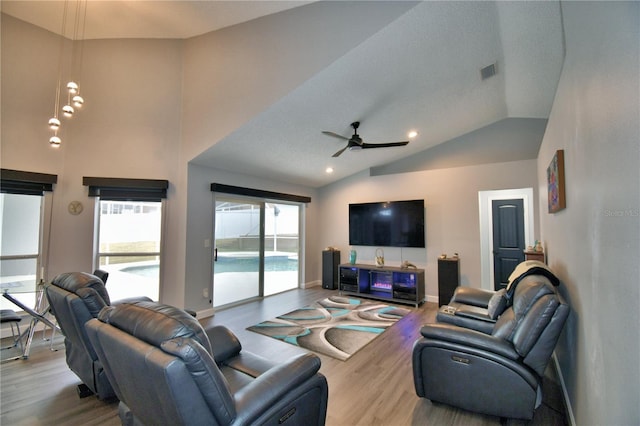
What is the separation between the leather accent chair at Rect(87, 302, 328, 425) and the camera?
1.05m

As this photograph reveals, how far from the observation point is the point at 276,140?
13.8 ft

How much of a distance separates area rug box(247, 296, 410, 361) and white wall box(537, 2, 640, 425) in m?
2.08

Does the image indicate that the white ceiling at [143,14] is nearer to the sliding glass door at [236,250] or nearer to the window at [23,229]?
the window at [23,229]

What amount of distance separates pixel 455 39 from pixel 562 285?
8.46 ft

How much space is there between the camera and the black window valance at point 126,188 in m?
4.02

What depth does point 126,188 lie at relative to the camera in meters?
4.14

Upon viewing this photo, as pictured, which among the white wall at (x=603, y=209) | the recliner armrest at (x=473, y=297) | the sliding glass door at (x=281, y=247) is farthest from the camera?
the sliding glass door at (x=281, y=247)

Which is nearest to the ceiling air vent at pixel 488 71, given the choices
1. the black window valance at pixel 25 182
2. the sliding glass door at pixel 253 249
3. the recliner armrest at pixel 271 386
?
the recliner armrest at pixel 271 386

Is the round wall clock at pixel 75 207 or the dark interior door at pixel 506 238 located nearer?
the round wall clock at pixel 75 207

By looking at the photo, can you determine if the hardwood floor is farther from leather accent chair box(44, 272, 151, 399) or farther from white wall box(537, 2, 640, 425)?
white wall box(537, 2, 640, 425)

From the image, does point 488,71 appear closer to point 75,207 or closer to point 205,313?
point 205,313

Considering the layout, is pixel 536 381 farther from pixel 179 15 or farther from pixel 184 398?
pixel 179 15

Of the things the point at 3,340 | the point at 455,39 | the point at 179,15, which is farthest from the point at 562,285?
the point at 3,340

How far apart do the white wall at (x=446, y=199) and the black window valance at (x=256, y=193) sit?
51.5 inches
